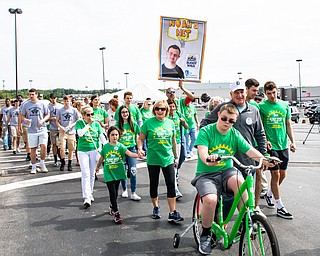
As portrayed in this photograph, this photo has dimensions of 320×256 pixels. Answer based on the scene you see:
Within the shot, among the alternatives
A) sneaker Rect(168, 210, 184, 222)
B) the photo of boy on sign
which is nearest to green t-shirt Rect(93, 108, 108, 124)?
the photo of boy on sign

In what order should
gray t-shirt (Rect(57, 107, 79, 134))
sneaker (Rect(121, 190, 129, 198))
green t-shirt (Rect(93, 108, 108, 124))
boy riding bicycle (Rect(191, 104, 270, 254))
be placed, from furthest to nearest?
gray t-shirt (Rect(57, 107, 79, 134)), green t-shirt (Rect(93, 108, 108, 124)), sneaker (Rect(121, 190, 129, 198)), boy riding bicycle (Rect(191, 104, 270, 254))

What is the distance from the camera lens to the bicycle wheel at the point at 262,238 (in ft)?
10.5

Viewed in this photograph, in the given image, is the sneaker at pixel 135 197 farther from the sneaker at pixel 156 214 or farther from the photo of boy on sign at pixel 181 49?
the photo of boy on sign at pixel 181 49

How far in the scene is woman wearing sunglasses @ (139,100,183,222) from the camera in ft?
18.5

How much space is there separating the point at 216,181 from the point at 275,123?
223 centimetres

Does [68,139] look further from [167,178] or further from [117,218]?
[167,178]

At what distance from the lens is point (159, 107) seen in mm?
5762

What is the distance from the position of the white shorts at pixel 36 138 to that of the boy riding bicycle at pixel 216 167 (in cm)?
654

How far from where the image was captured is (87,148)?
6859mm

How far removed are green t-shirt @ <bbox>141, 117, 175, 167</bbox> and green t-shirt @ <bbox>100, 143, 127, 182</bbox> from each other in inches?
21.8

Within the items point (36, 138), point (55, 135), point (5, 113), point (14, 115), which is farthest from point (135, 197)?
point (5, 113)

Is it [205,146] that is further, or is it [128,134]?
[128,134]

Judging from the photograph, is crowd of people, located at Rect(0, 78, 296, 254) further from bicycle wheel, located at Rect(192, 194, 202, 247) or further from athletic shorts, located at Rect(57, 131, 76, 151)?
athletic shorts, located at Rect(57, 131, 76, 151)

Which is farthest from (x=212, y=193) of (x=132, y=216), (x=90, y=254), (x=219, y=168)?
(x=132, y=216)
